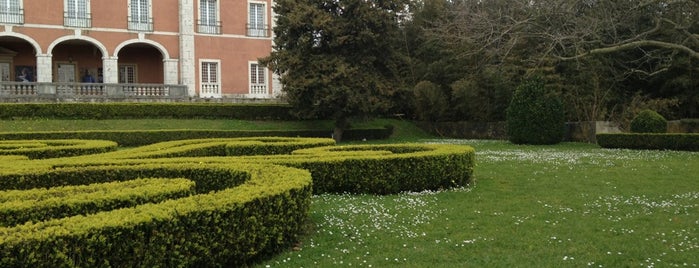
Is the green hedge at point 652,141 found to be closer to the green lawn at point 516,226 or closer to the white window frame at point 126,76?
the green lawn at point 516,226

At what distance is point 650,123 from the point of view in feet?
72.8

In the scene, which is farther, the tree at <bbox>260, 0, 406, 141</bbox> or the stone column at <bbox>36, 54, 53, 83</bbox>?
the stone column at <bbox>36, 54, 53, 83</bbox>

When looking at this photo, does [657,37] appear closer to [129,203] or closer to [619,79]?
[619,79]

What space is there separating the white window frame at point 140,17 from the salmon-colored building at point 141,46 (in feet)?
0.19

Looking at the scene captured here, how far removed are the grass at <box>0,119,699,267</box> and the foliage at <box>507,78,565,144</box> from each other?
11.3 meters

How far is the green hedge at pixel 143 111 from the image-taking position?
25.1 meters

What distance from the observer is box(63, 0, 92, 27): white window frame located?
32156 mm

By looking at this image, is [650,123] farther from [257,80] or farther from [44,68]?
[44,68]

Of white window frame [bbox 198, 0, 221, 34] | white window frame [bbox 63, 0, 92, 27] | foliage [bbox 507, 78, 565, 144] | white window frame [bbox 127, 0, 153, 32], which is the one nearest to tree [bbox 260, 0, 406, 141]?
foliage [bbox 507, 78, 565, 144]

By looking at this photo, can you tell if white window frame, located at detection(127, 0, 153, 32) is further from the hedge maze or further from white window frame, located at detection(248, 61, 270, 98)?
the hedge maze

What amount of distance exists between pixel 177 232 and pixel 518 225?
4.47m

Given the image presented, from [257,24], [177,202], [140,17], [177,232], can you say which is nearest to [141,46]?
[140,17]

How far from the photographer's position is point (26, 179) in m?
8.41

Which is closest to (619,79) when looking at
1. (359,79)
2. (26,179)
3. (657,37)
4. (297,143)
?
(657,37)
